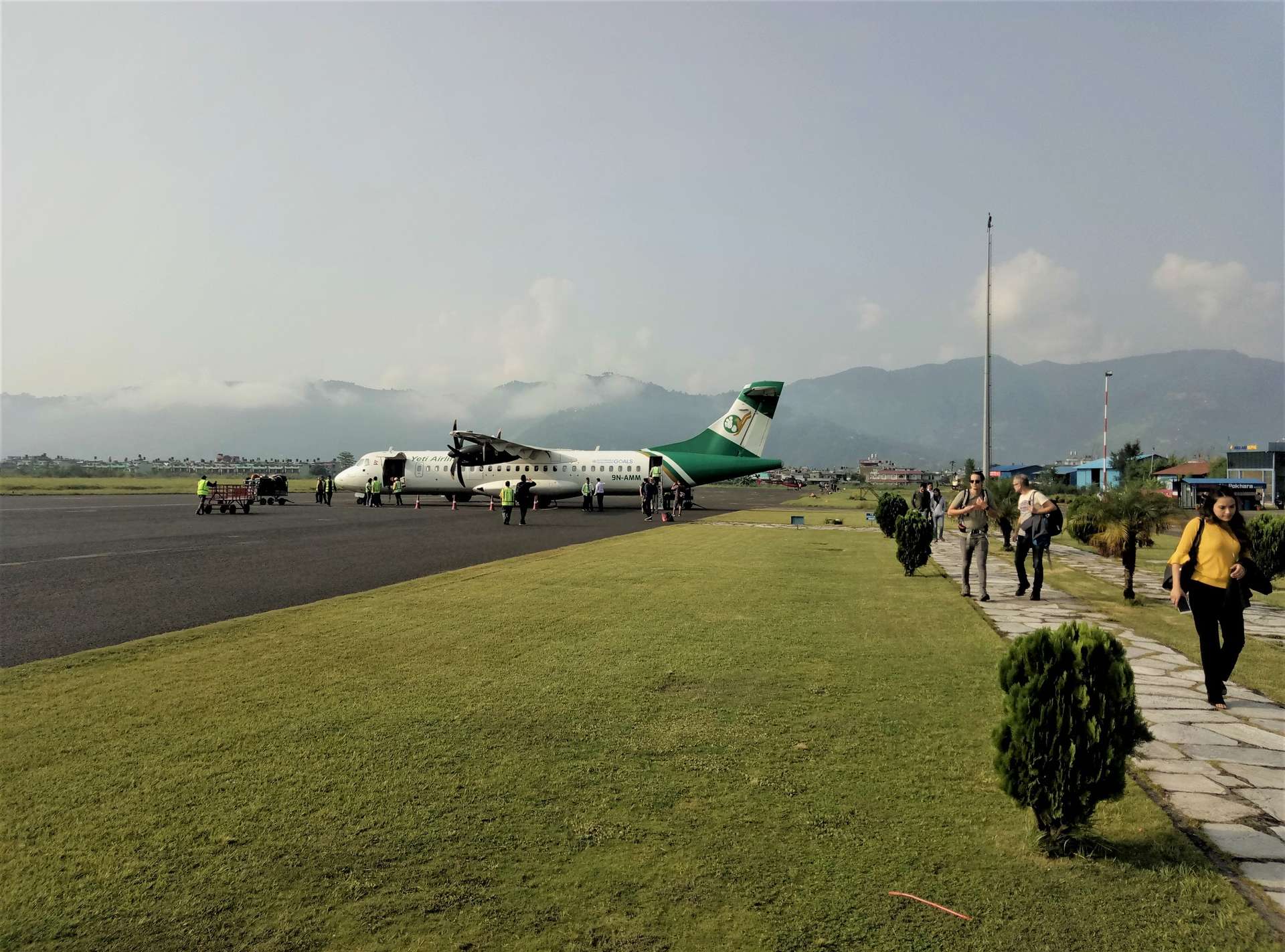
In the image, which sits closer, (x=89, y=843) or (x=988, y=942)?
(x=988, y=942)

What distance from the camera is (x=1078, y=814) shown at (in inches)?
147

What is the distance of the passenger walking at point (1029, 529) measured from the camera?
1162cm

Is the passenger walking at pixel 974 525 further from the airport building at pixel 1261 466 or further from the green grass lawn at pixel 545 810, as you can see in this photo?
the airport building at pixel 1261 466

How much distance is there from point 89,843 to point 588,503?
36119 millimetres

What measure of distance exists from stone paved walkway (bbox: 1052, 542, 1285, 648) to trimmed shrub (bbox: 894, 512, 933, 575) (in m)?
3.11

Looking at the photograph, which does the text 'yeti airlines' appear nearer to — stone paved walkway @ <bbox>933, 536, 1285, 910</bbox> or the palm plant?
the palm plant

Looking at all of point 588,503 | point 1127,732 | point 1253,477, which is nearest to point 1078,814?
point 1127,732

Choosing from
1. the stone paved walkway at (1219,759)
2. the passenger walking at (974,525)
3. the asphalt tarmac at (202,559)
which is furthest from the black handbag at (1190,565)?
the asphalt tarmac at (202,559)

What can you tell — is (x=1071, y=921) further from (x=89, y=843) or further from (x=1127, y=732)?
(x=89, y=843)

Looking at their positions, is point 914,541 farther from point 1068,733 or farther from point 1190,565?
point 1068,733

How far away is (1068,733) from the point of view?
3732mm

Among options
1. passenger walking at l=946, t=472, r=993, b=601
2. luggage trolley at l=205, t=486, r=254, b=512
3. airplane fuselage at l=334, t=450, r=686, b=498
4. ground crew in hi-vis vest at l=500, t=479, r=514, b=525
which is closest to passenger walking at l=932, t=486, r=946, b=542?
passenger walking at l=946, t=472, r=993, b=601

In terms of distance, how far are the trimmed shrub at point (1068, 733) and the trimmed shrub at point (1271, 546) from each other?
12311mm

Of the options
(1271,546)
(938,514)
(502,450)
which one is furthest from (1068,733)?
(502,450)
